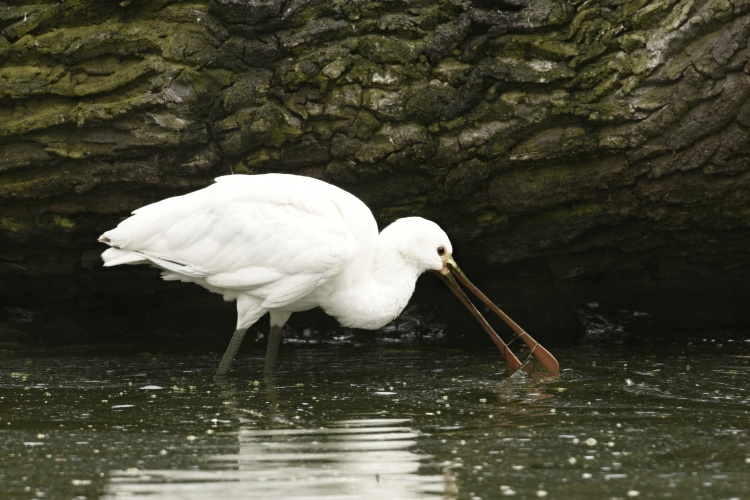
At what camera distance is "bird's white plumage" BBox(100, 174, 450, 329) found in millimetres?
8297

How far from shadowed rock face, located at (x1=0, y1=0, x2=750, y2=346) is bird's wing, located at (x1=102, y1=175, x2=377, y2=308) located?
784mm

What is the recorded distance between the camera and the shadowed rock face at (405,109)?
878 cm

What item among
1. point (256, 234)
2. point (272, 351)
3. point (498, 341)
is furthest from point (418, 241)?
point (272, 351)

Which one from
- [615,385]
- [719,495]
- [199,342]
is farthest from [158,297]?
[719,495]

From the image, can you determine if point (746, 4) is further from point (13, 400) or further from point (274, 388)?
point (13, 400)

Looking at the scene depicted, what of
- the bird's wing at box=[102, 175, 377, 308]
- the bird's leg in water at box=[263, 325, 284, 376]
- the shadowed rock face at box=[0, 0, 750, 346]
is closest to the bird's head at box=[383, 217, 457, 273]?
the bird's wing at box=[102, 175, 377, 308]

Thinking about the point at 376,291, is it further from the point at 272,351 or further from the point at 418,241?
the point at 272,351

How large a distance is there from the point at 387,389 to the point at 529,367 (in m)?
1.43

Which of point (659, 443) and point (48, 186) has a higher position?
point (48, 186)

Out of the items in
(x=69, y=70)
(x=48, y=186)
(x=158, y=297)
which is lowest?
(x=158, y=297)

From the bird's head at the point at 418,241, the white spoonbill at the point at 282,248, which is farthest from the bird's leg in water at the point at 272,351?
the bird's head at the point at 418,241

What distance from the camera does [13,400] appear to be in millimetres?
7387

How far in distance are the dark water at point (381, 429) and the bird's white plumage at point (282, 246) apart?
0.61 meters

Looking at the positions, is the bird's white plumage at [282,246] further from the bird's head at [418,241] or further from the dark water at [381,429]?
the dark water at [381,429]
